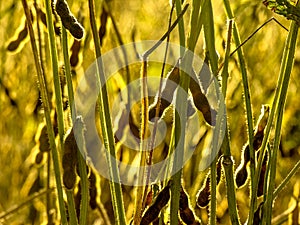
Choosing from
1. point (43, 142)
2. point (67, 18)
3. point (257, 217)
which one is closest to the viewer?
point (67, 18)

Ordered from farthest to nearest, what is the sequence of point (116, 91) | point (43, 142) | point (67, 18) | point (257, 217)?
point (116, 91), point (43, 142), point (257, 217), point (67, 18)

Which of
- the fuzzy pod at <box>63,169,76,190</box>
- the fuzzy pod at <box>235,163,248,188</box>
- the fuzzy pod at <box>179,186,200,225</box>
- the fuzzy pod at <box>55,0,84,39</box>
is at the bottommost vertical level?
the fuzzy pod at <box>179,186,200,225</box>

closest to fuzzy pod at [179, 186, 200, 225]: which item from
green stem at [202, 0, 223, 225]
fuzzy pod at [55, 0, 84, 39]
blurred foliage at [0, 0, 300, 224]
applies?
green stem at [202, 0, 223, 225]

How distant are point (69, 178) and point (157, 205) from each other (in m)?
0.08

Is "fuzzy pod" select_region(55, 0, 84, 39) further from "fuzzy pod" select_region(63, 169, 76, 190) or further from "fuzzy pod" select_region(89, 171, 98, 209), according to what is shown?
"fuzzy pod" select_region(89, 171, 98, 209)

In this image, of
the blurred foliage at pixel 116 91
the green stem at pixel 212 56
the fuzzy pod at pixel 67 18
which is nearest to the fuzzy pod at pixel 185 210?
the green stem at pixel 212 56

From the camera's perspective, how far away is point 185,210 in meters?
0.68

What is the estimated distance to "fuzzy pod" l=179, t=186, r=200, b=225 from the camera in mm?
674

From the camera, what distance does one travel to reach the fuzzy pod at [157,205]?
634 millimetres

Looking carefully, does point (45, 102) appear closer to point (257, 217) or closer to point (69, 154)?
point (69, 154)

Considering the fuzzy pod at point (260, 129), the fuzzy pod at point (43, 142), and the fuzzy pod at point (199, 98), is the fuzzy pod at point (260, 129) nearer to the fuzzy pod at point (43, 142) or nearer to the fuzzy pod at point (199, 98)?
the fuzzy pod at point (199, 98)

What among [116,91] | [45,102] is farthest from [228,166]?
[116,91]

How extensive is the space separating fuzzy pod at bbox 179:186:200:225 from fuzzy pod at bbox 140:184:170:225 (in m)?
0.04

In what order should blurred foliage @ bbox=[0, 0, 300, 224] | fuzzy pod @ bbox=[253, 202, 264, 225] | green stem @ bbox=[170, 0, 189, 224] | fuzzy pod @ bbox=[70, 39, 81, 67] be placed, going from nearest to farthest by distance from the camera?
green stem @ bbox=[170, 0, 189, 224] < fuzzy pod @ bbox=[253, 202, 264, 225] < fuzzy pod @ bbox=[70, 39, 81, 67] < blurred foliage @ bbox=[0, 0, 300, 224]
